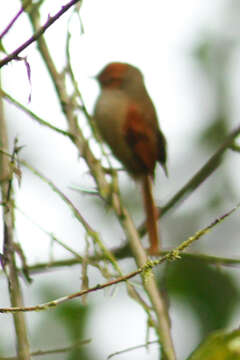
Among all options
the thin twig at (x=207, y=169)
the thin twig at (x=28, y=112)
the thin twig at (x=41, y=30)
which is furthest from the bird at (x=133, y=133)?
the thin twig at (x=41, y=30)

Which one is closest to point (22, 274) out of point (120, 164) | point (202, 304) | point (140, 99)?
point (120, 164)

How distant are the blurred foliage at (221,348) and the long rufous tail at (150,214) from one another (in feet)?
5.12

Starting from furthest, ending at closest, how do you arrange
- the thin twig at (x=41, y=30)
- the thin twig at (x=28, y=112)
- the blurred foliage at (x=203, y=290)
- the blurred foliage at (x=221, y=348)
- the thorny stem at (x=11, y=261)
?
the blurred foliage at (x=203, y=290) < the thin twig at (x=28, y=112) < the thorny stem at (x=11, y=261) < the thin twig at (x=41, y=30) < the blurred foliage at (x=221, y=348)

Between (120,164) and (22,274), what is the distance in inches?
67.6

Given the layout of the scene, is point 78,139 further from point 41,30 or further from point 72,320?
point 72,320

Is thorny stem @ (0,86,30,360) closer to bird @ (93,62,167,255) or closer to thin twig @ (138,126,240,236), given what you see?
thin twig @ (138,126,240,236)

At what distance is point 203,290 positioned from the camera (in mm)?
4164

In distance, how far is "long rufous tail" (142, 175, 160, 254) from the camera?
272cm

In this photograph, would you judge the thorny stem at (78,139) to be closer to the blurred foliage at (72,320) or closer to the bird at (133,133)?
the bird at (133,133)

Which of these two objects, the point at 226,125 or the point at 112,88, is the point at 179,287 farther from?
the point at 226,125

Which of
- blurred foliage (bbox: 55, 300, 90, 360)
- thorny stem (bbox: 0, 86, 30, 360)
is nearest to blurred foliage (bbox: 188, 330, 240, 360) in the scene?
thorny stem (bbox: 0, 86, 30, 360)

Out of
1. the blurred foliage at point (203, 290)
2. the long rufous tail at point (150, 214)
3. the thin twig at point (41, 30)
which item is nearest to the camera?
the thin twig at point (41, 30)

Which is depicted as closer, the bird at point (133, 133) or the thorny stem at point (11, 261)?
the thorny stem at point (11, 261)

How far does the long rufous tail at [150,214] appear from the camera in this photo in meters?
2.72
